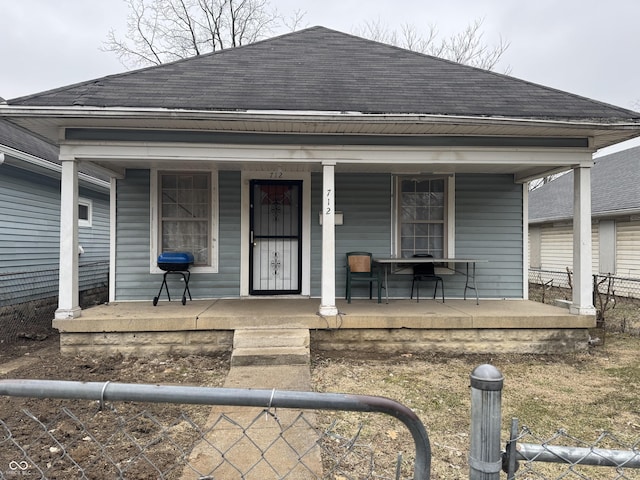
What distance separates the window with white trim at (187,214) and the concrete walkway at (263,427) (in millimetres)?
2181

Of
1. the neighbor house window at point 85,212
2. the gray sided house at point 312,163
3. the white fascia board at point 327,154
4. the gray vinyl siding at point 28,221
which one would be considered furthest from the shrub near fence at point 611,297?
the neighbor house window at point 85,212

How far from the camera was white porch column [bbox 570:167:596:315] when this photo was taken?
201 inches

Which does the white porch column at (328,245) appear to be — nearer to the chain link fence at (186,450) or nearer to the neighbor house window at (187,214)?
the chain link fence at (186,450)

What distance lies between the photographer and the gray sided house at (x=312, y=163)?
189 inches

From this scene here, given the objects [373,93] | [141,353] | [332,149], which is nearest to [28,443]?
[141,353]

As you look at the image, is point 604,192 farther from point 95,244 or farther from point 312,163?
point 95,244

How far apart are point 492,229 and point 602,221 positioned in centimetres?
740

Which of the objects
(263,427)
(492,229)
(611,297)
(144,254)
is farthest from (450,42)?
(263,427)

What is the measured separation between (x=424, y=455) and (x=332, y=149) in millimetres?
4472

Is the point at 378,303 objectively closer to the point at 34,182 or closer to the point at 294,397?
the point at 294,397

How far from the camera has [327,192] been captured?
5.04 meters

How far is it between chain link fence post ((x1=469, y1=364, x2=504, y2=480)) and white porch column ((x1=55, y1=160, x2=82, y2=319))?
5.16 meters

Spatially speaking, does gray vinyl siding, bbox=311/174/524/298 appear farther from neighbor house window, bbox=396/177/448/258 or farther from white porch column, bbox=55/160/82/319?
white porch column, bbox=55/160/82/319

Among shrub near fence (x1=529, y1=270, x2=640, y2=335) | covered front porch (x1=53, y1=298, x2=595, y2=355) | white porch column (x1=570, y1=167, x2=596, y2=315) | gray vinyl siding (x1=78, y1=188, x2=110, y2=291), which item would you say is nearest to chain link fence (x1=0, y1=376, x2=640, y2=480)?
covered front porch (x1=53, y1=298, x2=595, y2=355)
